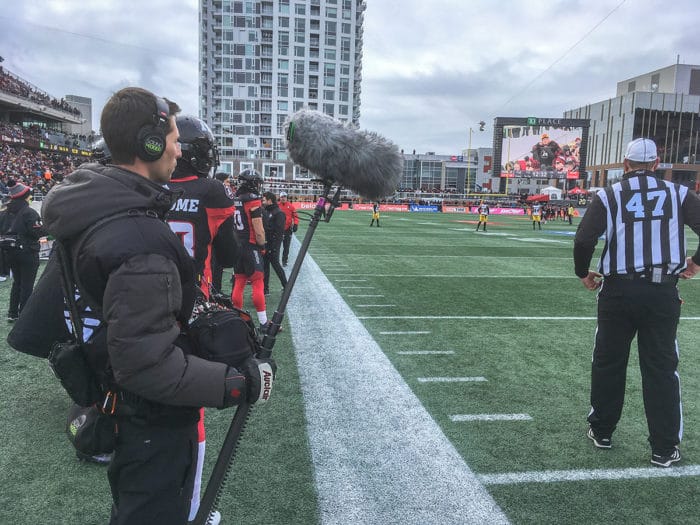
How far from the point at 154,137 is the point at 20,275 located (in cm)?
608

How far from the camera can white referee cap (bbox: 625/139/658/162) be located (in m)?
3.44

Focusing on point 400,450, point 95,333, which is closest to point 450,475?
point 400,450

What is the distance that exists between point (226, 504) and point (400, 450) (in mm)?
1238

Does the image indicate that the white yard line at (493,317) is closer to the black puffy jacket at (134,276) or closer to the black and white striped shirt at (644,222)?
the black and white striped shirt at (644,222)

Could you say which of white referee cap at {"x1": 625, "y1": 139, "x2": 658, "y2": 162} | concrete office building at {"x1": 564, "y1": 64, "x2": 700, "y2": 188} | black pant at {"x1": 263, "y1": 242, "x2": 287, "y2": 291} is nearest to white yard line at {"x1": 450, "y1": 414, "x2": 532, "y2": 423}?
white referee cap at {"x1": 625, "y1": 139, "x2": 658, "y2": 162}

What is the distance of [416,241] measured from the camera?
745 inches

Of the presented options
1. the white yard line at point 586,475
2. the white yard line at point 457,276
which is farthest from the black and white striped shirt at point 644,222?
the white yard line at point 457,276

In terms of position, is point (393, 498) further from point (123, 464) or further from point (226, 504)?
point (123, 464)

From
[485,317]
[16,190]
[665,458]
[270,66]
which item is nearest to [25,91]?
[270,66]

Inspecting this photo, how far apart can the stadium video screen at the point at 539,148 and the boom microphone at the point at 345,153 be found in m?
58.0

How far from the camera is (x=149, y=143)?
64.2 inches

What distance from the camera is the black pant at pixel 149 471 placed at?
1599 millimetres

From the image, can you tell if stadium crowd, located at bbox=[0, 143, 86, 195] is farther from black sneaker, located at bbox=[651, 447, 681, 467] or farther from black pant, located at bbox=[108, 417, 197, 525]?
black sneaker, located at bbox=[651, 447, 681, 467]

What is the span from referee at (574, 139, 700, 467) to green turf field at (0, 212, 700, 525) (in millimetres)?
340
